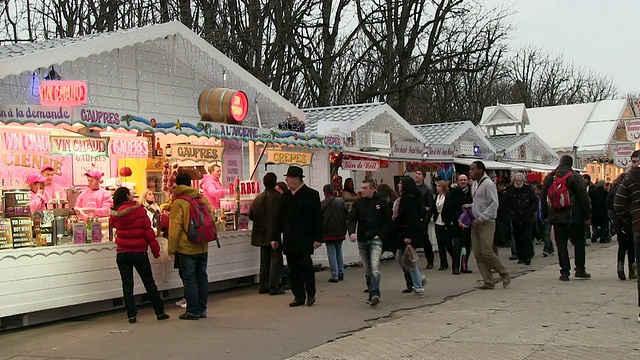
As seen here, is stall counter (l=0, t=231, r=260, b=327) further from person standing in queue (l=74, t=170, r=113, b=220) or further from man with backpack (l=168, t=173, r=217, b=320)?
man with backpack (l=168, t=173, r=217, b=320)

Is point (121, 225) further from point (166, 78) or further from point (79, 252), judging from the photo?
point (166, 78)

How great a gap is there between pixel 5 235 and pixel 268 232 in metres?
3.87

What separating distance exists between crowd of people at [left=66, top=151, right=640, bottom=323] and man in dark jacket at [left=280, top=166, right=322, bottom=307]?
0.01 m

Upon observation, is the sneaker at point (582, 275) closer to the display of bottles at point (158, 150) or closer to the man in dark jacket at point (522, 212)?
the man in dark jacket at point (522, 212)

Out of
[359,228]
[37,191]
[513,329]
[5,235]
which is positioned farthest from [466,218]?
[5,235]

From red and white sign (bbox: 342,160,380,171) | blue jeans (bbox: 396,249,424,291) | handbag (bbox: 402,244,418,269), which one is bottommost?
blue jeans (bbox: 396,249,424,291)

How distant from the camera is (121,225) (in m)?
8.56

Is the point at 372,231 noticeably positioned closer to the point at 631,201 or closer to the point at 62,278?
the point at 631,201

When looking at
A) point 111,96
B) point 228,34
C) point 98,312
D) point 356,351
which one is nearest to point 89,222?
point 98,312

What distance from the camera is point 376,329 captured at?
786 centimetres

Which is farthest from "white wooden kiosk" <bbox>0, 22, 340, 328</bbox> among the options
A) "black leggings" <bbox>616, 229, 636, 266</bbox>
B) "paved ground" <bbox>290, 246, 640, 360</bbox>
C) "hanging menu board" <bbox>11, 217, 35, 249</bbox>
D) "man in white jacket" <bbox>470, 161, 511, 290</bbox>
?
"black leggings" <bbox>616, 229, 636, 266</bbox>

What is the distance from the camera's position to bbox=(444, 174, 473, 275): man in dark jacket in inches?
501

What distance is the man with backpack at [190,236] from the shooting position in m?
8.77

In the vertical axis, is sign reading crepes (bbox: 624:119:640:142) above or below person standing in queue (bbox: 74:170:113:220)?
above
